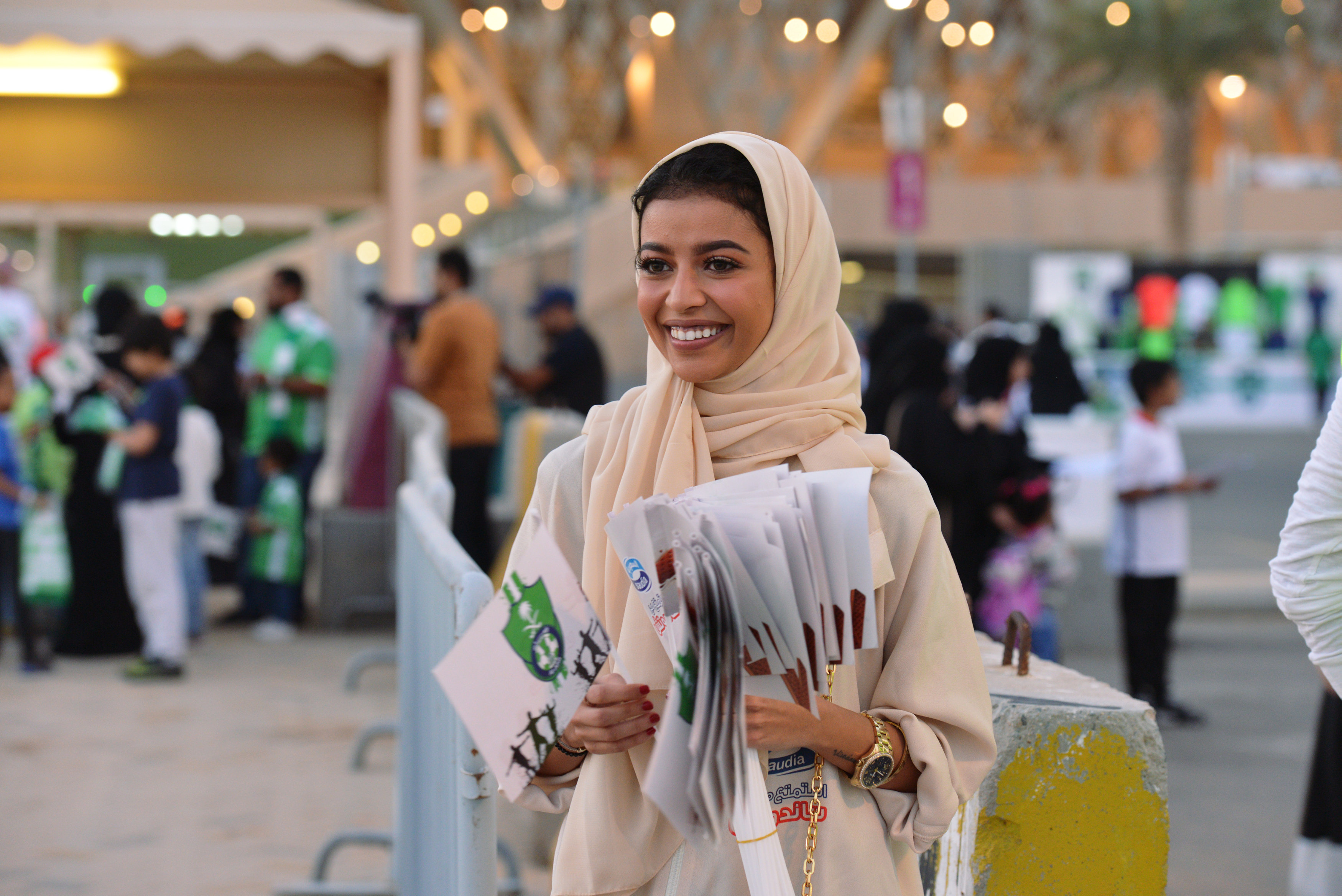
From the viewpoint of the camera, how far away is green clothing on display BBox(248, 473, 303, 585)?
28.6 feet

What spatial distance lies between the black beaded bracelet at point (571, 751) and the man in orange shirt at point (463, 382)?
666cm

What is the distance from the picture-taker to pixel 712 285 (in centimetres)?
168

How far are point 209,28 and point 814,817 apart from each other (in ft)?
29.2

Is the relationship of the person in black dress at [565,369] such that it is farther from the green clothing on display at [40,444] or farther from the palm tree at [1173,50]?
the palm tree at [1173,50]

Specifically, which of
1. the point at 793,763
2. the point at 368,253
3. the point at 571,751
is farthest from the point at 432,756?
the point at 368,253

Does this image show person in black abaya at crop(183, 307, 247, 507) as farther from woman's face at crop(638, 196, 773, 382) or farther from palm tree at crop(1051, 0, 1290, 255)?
palm tree at crop(1051, 0, 1290, 255)

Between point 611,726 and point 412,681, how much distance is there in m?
1.97

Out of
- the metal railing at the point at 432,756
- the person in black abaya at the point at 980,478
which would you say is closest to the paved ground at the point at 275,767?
the metal railing at the point at 432,756

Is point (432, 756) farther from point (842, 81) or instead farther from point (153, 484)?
point (842, 81)

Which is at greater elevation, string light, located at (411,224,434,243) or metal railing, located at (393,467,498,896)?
string light, located at (411,224,434,243)

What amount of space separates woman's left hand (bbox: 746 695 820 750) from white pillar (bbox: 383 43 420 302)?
8.83 meters

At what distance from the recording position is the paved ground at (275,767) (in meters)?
4.87

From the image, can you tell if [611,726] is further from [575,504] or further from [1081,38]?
[1081,38]

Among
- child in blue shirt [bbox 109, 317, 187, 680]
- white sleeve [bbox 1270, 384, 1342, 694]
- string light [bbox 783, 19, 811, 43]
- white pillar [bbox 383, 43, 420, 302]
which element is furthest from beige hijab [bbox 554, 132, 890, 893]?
string light [bbox 783, 19, 811, 43]
